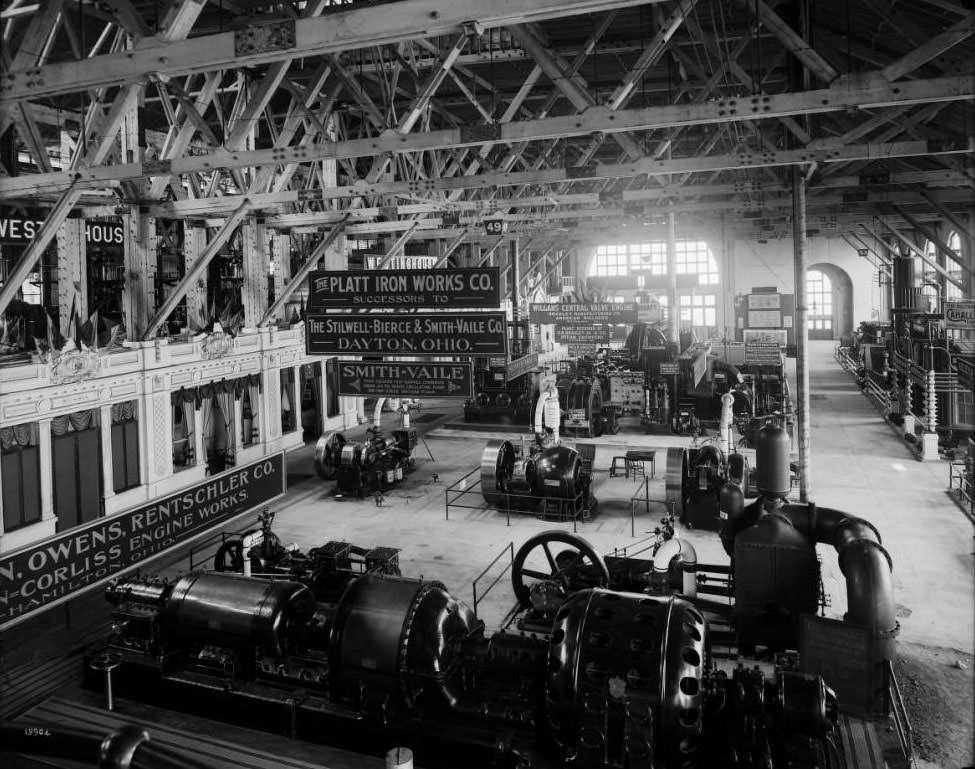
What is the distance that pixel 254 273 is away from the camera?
23.2 metres

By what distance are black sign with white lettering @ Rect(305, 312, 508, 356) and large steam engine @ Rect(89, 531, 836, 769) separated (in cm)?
310

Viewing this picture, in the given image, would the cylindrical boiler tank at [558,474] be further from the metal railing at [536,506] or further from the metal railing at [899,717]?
the metal railing at [899,717]

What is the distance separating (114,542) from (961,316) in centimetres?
2334

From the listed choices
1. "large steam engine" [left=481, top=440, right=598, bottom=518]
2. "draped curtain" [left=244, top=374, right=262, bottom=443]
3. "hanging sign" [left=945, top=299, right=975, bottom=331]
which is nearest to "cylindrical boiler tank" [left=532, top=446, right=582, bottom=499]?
"large steam engine" [left=481, top=440, right=598, bottom=518]

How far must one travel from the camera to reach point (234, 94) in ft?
76.5

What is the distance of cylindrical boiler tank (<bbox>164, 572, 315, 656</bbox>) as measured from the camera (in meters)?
9.41

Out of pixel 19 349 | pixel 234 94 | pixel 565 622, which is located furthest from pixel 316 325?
pixel 234 94

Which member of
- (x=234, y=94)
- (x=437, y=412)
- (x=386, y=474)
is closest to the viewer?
(x=386, y=474)

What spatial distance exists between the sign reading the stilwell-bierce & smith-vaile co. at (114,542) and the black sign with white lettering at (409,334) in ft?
8.36

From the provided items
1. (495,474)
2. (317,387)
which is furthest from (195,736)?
(317,387)

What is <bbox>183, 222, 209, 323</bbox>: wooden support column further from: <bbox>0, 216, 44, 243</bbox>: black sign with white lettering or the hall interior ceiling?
<bbox>0, 216, 44, 243</bbox>: black sign with white lettering

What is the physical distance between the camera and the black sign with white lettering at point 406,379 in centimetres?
1084

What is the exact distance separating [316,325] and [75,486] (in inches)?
306

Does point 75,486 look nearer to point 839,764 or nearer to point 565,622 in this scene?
point 565,622
